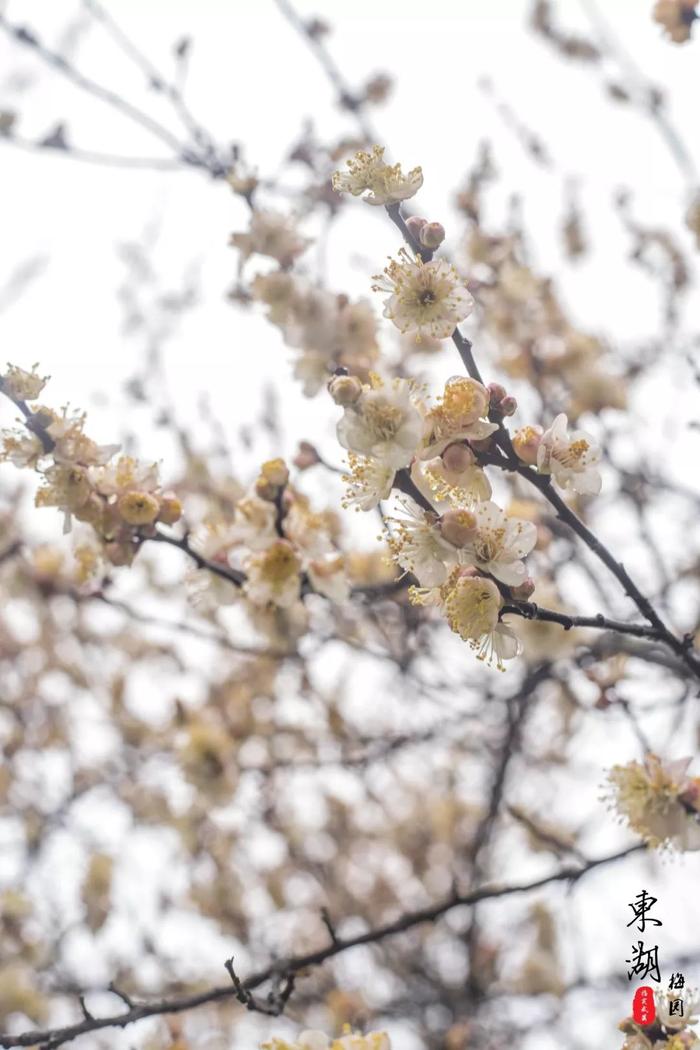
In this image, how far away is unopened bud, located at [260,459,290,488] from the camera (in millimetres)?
2086

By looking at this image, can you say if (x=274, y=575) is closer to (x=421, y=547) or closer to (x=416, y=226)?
(x=421, y=547)

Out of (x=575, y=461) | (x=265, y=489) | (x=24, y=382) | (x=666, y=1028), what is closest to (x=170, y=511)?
(x=265, y=489)

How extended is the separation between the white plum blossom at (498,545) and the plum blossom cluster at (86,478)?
0.82 m

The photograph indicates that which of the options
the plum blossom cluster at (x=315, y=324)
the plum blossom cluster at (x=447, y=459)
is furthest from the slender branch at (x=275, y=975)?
the plum blossom cluster at (x=315, y=324)

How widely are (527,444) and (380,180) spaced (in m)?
0.58

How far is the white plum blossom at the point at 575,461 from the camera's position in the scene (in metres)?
1.69

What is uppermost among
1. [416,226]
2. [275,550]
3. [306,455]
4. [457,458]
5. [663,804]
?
[306,455]

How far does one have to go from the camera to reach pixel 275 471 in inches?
82.2

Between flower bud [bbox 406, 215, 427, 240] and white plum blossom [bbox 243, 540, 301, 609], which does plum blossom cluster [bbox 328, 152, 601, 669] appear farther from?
white plum blossom [bbox 243, 540, 301, 609]

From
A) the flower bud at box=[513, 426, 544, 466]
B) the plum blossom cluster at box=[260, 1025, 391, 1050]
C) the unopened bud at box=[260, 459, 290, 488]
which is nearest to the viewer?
the flower bud at box=[513, 426, 544, 466]

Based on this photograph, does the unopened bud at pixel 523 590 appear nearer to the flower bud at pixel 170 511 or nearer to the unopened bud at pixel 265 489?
the unopened bud at pixel 265 489

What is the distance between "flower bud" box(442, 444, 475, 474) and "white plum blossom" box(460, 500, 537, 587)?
92mm

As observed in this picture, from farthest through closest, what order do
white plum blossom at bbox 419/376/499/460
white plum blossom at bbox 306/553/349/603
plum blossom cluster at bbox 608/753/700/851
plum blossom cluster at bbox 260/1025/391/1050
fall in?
white plum blossom at bbox 306/553/349/603
plum blossom cluster at bbox 608/753/700/851
plum blossom cluster at bbox 260/1025/391/1050
white plum blossom at bbox 419/376/499/460

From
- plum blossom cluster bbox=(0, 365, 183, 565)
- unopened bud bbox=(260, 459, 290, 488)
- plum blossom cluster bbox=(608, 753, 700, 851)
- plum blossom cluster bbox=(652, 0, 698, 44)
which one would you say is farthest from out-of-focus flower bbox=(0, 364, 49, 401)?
plum blossom cluster bbox=(652, 0, 698, 44)
